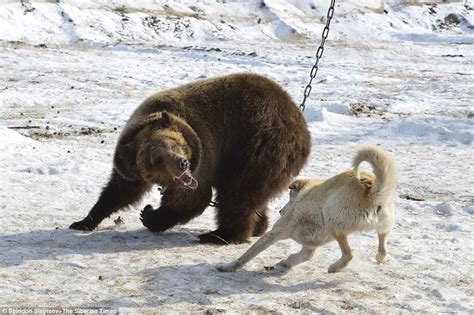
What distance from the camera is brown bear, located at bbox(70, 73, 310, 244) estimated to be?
602 centimetres

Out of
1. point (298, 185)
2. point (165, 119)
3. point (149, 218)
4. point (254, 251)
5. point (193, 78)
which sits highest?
point (165, 119)

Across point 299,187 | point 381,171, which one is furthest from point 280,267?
point 381,171

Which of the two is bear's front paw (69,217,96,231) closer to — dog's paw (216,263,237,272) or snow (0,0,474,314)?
snow (0,0,474,314)

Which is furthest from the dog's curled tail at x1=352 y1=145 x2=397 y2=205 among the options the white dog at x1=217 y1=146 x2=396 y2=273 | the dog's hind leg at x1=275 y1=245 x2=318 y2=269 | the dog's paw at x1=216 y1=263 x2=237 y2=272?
the dog's paw at x1=216 y1=263 x2=237 y2=272

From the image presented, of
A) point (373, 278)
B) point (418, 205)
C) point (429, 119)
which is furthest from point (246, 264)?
point (429, 119)

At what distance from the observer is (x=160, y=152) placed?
549 centimetres

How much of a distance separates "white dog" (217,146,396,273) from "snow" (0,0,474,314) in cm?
21

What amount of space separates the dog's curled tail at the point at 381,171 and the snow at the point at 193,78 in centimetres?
66

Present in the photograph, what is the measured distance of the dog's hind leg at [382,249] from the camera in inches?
202

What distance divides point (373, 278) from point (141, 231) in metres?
2.27

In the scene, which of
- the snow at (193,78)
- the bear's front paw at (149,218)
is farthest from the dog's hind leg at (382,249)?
the bear's front paw at (149,218)

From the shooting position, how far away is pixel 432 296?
4805 millimetres

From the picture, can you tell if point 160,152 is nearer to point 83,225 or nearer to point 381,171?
point 83,225

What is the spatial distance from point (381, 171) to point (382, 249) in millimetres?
760
